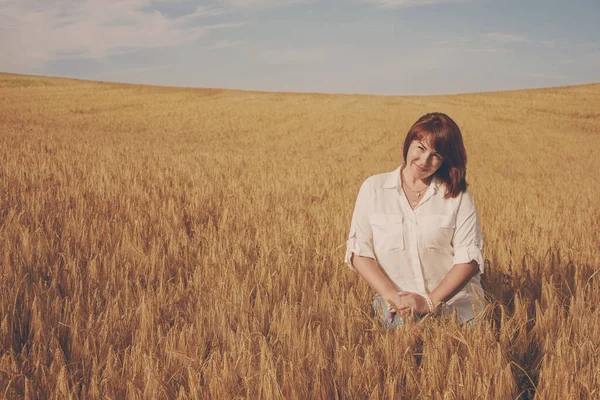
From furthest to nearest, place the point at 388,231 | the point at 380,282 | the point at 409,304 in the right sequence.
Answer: the point at 388,231, the point at 380,282, the point at 409,304

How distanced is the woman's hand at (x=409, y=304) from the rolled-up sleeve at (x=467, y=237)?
27 cm

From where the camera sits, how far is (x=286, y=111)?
1208 inches

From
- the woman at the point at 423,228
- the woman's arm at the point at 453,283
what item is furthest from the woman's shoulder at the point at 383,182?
the woman's arm at the point at 453,283

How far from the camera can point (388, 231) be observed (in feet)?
7.53

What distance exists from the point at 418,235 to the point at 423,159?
38 cm

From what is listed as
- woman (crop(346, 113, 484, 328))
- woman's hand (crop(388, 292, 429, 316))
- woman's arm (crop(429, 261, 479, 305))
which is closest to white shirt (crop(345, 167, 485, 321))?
woman (crop(346, 113, 484, 328))

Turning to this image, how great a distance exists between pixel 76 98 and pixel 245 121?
16.8 meters

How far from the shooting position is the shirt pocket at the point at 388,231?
7.47ft

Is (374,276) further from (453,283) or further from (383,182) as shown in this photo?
(383,182)

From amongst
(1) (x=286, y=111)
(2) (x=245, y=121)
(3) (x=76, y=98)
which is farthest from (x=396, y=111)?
(3) (x=76, y=98)

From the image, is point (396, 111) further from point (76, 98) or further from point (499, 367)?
point (499, 367)

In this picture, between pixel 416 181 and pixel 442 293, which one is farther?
pixel 416 181

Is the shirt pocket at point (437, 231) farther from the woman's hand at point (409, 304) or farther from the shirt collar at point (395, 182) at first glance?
the woman's hand at point (409, 304)

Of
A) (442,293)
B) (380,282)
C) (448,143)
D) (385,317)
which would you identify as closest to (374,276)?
(380,282)
